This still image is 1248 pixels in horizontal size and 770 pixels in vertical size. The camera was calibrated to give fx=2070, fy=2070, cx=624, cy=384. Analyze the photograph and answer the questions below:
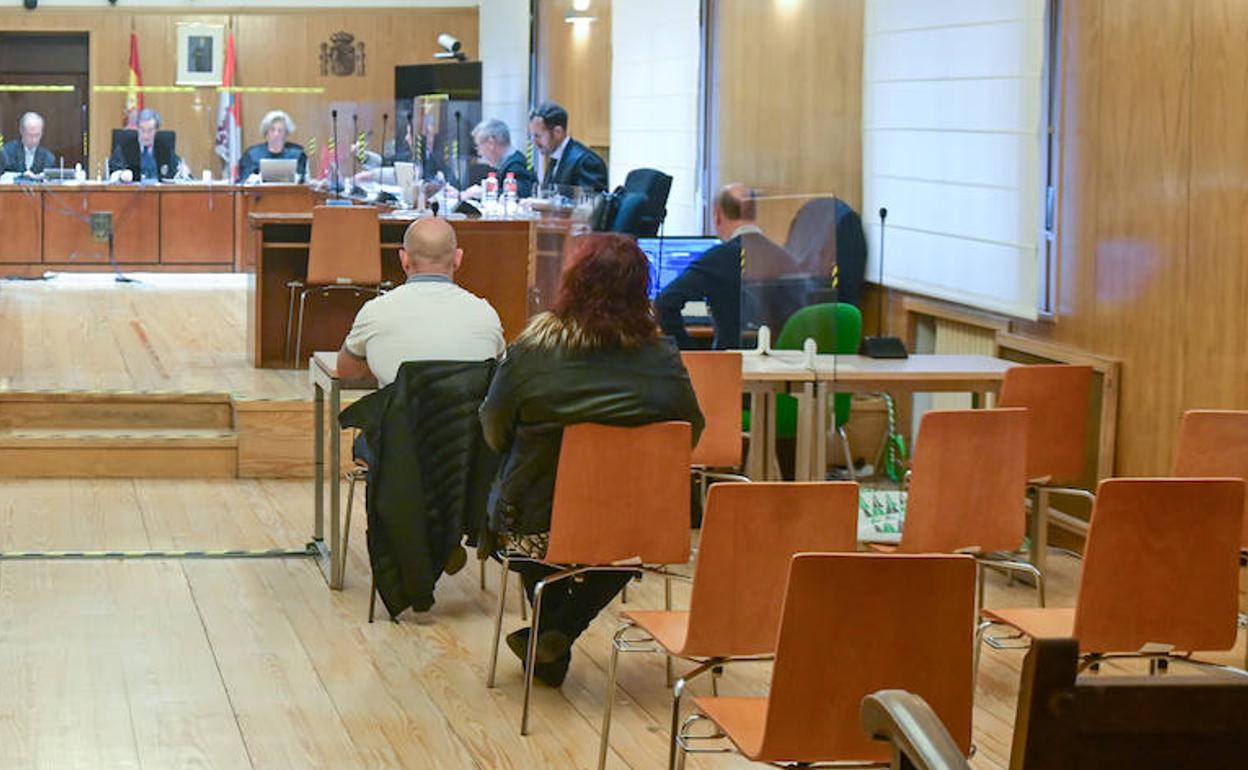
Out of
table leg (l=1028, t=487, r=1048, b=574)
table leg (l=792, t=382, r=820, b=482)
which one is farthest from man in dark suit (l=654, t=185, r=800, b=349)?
table leg (l=1028, t=487, r=1048, b=574)

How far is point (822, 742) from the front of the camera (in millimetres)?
3408

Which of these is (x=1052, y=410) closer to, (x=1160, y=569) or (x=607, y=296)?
(x=607, y=296)

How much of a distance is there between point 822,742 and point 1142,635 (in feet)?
3.76

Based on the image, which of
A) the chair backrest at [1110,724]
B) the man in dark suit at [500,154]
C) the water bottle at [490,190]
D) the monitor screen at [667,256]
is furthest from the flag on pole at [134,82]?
the chair backrest at [1110,724]

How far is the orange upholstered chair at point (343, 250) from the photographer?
32.2 ft

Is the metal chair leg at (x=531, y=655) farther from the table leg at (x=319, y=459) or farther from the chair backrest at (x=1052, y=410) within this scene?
the chair backrest at (x=1052, y=410)

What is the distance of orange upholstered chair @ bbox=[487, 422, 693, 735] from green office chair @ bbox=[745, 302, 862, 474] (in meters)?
1.71

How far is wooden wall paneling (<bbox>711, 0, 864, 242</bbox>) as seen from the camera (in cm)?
1009

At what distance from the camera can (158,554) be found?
7074 mm

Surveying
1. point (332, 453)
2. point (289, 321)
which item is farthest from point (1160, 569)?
point (289, 321)

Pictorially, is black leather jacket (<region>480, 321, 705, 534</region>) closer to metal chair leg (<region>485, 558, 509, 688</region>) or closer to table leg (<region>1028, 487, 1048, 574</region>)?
metal chair leg (<region>485, 558, 509, 688</region>)

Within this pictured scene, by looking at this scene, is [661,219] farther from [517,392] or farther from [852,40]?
[517,392]

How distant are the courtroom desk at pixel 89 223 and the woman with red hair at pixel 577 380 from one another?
10030 mm

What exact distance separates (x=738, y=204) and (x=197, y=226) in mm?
8372
